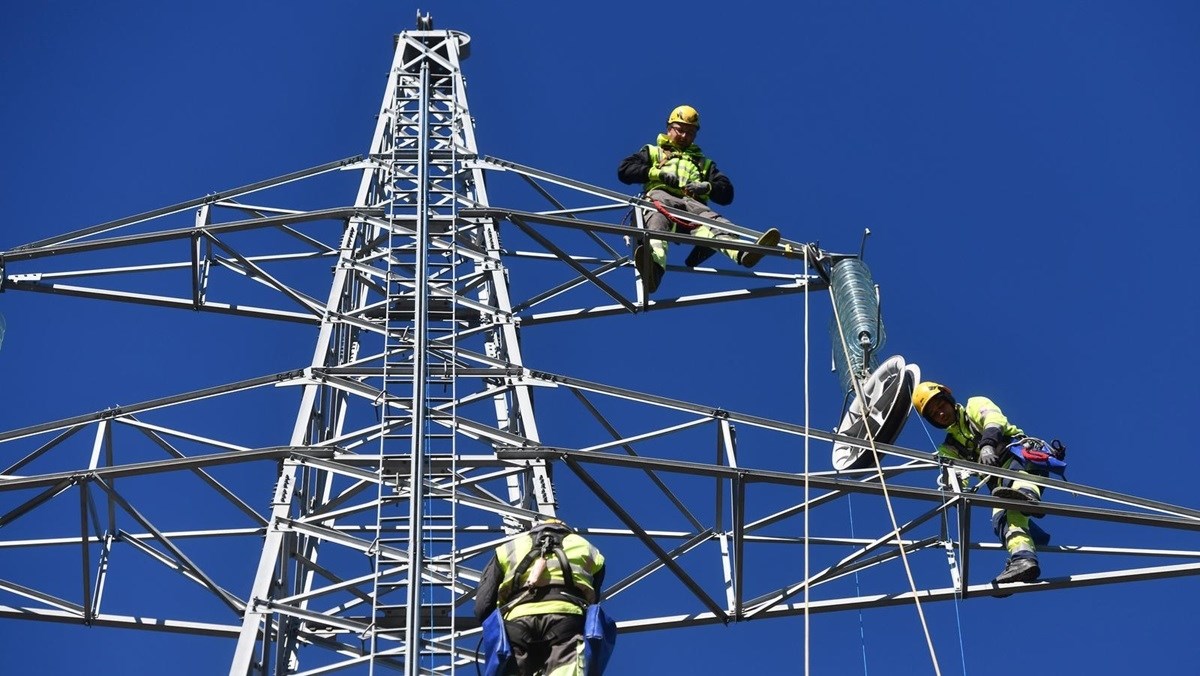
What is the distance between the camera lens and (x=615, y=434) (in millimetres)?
23344

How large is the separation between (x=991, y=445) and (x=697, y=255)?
16.5 feet

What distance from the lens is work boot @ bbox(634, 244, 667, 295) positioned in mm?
24094

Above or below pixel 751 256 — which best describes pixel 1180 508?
below

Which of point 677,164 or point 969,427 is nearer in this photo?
point 969,427

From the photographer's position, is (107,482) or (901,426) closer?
(107,482)

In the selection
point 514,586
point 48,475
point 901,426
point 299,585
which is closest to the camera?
point 514,586

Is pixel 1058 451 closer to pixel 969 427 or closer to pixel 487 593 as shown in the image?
pixel 969 427

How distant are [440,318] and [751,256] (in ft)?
12.7

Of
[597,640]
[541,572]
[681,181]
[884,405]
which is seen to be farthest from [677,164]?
[597,640]

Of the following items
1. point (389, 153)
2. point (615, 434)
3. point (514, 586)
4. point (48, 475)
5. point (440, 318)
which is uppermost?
point (389, 153)

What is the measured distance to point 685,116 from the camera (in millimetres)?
27797

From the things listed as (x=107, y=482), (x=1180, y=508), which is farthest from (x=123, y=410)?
(x=1180, y=508)

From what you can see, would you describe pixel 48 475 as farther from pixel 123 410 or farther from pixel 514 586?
pixel 514 586

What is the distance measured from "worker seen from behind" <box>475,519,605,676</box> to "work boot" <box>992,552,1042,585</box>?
4776mm
